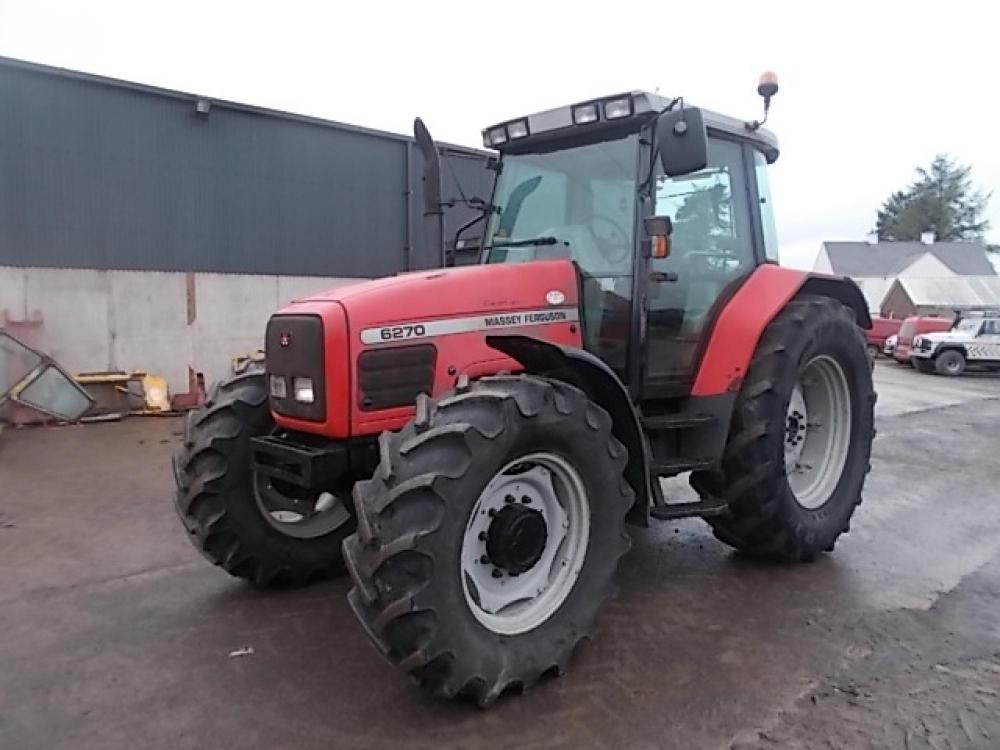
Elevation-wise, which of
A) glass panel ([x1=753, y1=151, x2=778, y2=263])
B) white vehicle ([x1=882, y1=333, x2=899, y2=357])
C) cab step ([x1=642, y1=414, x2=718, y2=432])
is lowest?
white vehicle ([x1=882, y1=333, x2=899, y2=357])

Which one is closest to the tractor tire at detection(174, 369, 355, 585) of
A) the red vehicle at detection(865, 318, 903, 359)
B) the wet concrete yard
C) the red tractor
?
the red tractor

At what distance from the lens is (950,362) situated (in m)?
20.0

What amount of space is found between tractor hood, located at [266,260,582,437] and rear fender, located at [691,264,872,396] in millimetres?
1053

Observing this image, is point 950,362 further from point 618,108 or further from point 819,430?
point 618,108

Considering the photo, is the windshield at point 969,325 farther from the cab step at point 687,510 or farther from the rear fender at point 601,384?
the rear fender at point 601,384

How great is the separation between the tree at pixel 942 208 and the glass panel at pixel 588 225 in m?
67.2

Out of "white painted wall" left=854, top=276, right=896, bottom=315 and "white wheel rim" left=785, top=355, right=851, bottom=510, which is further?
"white painted wall" left=854, top=276, right=896, bottom=315

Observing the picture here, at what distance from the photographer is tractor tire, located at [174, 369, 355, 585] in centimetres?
381

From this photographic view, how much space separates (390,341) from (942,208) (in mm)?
70733

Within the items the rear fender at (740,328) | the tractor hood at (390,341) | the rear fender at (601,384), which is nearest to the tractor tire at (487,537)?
the rear fender at (601,384)

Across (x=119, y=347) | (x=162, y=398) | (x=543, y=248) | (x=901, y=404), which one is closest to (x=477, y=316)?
(x=543, y=248)

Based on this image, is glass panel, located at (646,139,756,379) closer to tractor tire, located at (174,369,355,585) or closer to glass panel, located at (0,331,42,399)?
tractor tire, located at (174,369,355,585)

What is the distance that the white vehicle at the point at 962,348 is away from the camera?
19.8m

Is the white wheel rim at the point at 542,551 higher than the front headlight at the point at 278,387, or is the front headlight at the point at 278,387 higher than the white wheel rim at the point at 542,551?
the front headlight at the point at 278,387
